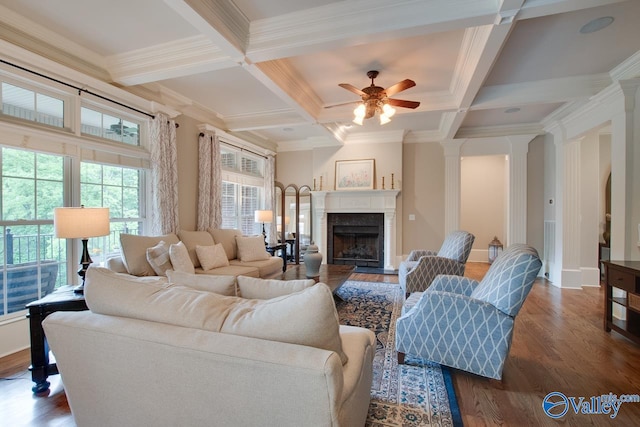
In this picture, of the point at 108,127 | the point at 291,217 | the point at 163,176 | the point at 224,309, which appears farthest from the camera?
the point at 291,217

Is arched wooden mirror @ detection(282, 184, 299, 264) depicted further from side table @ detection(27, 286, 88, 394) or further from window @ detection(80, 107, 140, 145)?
side table @ detection(27, 286, 88, 394)

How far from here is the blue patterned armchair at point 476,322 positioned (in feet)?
6.35

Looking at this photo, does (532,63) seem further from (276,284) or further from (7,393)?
(7,393)

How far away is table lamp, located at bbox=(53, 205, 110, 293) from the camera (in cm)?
217

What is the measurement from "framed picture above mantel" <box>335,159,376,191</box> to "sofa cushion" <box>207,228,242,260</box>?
261 cm

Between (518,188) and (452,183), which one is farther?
(452,183)

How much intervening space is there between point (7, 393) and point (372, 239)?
17.9 feet

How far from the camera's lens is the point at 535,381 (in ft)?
6.79

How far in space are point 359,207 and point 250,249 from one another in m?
2.64

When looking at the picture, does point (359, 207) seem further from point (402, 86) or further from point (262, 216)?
point (402, 86)

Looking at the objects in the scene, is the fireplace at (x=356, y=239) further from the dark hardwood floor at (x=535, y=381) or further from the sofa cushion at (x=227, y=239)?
the dark hardwood floor at (x=535, y=381)

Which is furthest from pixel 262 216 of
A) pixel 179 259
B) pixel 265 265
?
pixel 179 259

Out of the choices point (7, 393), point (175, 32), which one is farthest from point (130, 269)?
point (175, 32)

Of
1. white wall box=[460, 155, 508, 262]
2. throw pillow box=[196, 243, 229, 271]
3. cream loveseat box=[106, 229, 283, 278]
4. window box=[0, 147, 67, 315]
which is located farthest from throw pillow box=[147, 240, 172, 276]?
white wall box=[460, 155, 508, 262]
